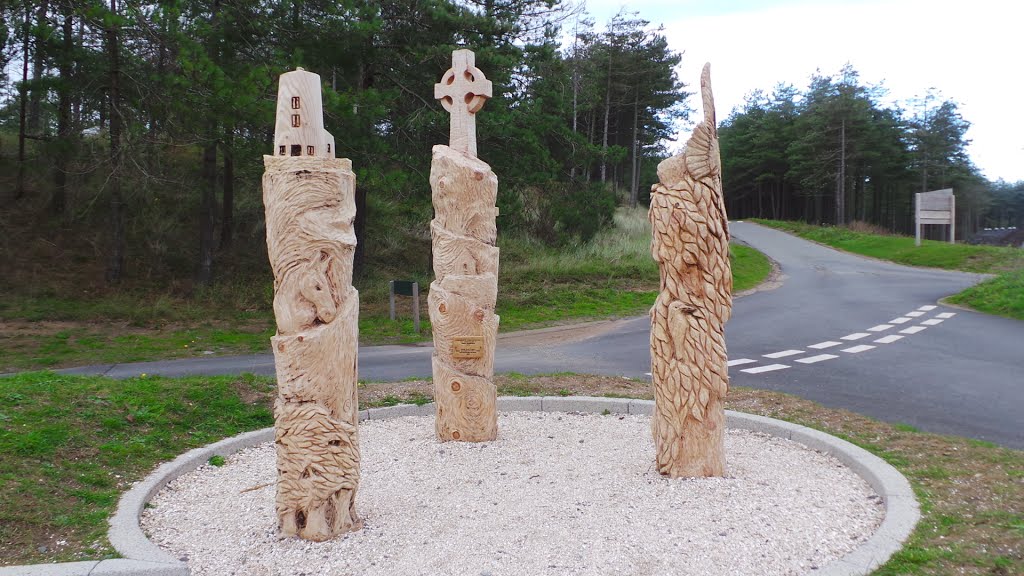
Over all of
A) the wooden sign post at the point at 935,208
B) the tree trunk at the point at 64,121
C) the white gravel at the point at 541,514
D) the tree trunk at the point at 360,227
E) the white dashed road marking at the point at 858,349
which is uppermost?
the tree trunk at the point at 64,121

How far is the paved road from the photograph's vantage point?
7.53 metres

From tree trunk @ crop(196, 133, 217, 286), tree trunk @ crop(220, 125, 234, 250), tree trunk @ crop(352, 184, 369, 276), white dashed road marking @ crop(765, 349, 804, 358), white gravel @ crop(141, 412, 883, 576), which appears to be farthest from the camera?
tree trunk @ crop(220, 125, 234, 250)

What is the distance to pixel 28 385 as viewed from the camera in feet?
21.3

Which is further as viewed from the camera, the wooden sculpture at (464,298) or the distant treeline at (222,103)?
the distant treeline at (222,103)

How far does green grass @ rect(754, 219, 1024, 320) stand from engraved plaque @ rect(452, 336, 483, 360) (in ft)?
39.2

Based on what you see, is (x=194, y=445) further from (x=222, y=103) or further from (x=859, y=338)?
(x=859, y=338)

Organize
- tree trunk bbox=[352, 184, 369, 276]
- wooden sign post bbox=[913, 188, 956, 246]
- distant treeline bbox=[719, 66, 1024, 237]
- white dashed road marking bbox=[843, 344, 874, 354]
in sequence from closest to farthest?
white dashed road marking bbox=[843, 344, 874, 354] → tree trunk bbox=[352, 184, 369, 276] → wooden sign post bbox=[913, 188, 956, 246] → distant treeline bbox=[719, 66, 1024, 237]

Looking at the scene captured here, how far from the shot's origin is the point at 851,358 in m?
10.1

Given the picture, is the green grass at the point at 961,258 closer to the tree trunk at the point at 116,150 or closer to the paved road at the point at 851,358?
the paved road at the point at 851,358

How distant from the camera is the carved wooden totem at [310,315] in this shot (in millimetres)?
4039

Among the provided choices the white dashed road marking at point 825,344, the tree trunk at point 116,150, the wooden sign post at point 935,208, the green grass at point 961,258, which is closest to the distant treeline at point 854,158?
the green grass at point 961,258

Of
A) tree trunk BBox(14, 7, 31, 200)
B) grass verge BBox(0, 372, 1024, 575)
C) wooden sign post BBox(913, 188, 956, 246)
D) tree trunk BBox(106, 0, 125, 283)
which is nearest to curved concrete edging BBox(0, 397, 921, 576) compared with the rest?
grass verge BBox(0, 372, 1024, 575)

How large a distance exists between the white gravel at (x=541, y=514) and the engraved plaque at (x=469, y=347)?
2.42 feet

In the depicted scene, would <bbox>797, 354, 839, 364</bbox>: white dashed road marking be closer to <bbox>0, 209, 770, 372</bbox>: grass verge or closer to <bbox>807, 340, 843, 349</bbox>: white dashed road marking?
<bbox>807, 340, 843, 349</bbox>: white dashed road marking
